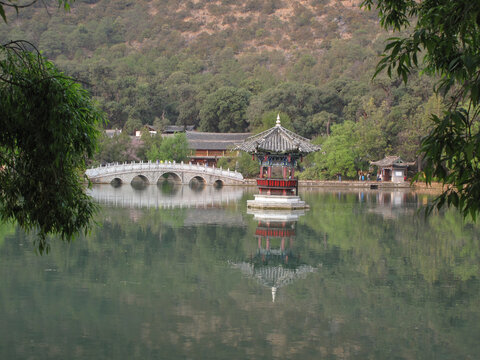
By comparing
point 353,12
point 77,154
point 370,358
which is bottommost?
point 370,358

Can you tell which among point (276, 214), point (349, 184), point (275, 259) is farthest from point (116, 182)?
point (275, 259)

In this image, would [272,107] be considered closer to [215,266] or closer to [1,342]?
[215,266]

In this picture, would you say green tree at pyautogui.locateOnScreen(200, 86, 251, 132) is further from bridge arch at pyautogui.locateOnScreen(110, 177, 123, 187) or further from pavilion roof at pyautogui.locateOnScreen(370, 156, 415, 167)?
pavilion roof at pyautogui.locateOnScreen(370, 156, 415, 167)

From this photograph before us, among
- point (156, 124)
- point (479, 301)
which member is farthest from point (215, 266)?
point (156, 124)

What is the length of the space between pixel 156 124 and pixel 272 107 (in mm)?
13526

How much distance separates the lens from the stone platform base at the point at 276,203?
24.4m

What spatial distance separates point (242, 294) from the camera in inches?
399

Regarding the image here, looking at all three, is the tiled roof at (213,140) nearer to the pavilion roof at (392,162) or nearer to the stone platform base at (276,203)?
the pavilion roof at (392,162)

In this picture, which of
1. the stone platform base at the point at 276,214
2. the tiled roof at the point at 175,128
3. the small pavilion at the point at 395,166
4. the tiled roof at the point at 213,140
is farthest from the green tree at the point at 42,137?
the tiled roof at the point at 175,128

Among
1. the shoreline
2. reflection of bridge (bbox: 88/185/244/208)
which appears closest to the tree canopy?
reflection of bridge (bbox: 88/185/244/208)

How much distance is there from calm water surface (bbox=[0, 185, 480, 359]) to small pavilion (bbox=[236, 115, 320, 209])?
235 inches

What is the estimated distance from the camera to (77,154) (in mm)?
5586

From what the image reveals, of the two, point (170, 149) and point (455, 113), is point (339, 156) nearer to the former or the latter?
point (170, 149)

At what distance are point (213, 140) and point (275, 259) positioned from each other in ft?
127
